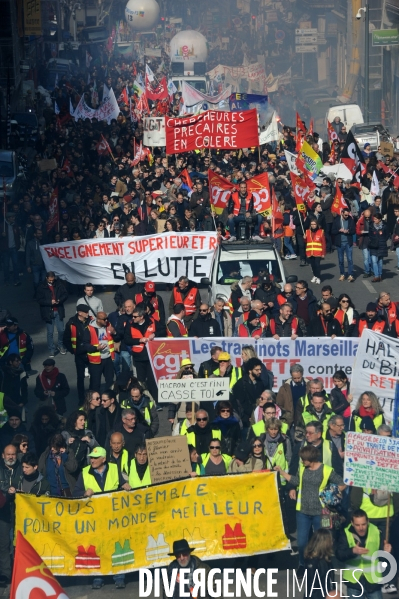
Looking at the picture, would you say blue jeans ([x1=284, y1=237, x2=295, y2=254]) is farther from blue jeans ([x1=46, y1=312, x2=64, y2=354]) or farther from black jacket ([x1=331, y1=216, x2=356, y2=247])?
blue jeans ([x1=46, y1=312, x2=64, y2=354])

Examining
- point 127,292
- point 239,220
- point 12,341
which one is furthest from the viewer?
point 239,220

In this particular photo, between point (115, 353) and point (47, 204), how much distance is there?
9.65 m

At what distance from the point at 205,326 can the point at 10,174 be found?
52.7 ft

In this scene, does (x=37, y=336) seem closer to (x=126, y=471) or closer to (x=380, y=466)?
(x=126, y=471)

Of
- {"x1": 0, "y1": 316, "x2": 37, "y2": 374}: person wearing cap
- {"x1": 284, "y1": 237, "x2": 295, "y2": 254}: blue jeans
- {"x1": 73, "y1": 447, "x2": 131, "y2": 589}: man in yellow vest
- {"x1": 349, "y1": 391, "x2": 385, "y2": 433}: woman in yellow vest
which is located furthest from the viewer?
{"x1": 284, "y1": 237, "x2": 295, "y2": 254}: blue jeans

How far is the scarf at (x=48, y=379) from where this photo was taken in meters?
15.4

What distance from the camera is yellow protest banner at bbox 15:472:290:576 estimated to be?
11.3m

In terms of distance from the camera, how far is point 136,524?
11375 mm

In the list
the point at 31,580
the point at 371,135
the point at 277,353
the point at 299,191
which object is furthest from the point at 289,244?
the point at 31,580

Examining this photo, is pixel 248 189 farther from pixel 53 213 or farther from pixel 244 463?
pixel 244 463

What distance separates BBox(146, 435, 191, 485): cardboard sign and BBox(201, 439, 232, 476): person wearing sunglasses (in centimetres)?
26

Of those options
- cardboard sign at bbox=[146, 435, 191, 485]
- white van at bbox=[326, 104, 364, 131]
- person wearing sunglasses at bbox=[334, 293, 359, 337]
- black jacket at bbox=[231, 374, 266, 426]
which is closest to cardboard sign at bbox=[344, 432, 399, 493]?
cardboard sign at bbox=[146, 435, 191, 485]

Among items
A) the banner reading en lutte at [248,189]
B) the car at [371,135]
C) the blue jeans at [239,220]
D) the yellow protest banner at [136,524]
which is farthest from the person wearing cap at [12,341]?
the car at [371,135]

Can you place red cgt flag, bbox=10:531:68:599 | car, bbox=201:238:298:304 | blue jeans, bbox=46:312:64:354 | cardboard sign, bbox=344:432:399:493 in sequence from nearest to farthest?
red cgt flag, bbox=10:531:68:599 → cardboard sign, bbox=344:432:399:493 → blue jeans, bbox=46:312:64:354 → car, bbox=201:238:298:304
